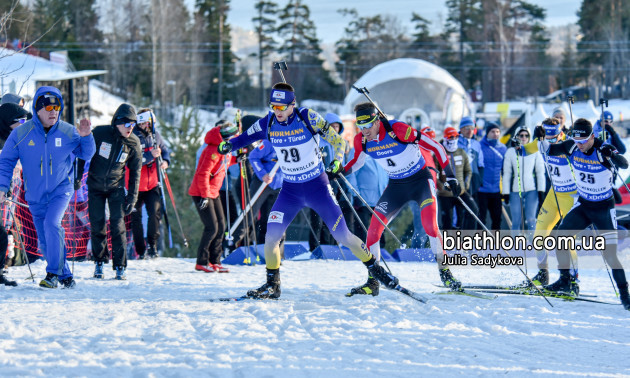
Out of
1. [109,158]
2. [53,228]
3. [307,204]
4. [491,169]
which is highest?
[109,158]

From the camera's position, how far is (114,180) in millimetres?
7934

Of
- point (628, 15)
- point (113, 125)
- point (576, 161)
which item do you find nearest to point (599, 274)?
point (576, 161)

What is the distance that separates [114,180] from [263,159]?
2.30m

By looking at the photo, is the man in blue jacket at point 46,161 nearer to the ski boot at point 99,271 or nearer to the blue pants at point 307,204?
the ski boot at point 99,271

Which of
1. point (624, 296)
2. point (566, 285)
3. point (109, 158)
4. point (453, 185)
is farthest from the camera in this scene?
point (109, 158)

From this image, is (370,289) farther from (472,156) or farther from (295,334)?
(472,156)

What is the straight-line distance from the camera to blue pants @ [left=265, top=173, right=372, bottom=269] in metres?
6.78

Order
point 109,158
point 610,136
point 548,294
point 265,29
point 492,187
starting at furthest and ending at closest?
point 265,29, point 492,187, point 610,136, point 109,158, point 548,294

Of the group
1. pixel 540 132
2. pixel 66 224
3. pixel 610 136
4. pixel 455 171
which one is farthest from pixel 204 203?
pixel 610 136

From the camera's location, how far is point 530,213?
1091cm

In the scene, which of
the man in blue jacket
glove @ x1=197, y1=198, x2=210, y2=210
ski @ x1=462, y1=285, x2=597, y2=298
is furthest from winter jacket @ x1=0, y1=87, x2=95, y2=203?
ski @ x1=462, y1=285, x2=597, y2=298

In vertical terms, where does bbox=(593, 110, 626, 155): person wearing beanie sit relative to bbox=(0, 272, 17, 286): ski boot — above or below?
above

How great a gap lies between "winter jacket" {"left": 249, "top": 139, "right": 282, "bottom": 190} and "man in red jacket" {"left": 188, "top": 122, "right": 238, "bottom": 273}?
487 millimetres

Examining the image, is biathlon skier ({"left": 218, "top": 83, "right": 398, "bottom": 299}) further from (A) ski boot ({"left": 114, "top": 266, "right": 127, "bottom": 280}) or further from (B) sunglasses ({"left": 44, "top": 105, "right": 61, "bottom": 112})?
(A) ski boot ({"left": 114, "top": 266, "right": 127, "bottom": 280})
